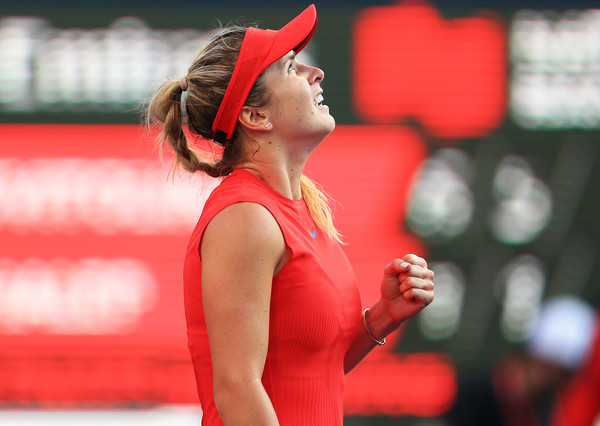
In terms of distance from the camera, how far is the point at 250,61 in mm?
1211

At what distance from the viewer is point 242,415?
103 cm

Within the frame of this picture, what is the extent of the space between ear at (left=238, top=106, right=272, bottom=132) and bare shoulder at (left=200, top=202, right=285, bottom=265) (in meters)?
0.18

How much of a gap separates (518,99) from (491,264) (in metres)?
0.67

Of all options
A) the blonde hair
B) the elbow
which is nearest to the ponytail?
the blonde hair

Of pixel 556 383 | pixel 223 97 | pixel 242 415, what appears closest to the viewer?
pixel 242 415

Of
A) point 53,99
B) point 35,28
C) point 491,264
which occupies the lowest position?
point 491,264

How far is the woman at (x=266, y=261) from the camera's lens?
105cm

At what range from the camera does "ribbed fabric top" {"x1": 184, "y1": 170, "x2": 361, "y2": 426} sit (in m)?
1.11

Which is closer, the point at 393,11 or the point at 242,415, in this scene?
the point at 242,415

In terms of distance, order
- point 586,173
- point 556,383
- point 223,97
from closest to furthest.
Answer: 1. point 223,97
2. point 556,383
3. point 586,173

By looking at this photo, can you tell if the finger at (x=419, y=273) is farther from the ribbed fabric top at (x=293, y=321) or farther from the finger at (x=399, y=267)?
the ribbed fabric top at (x=293, y=321)

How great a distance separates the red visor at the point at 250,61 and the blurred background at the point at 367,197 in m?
1.81

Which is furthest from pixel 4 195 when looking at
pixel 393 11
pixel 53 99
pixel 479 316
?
pixel 479 316

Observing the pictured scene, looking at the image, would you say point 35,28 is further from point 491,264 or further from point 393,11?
point 491,264
